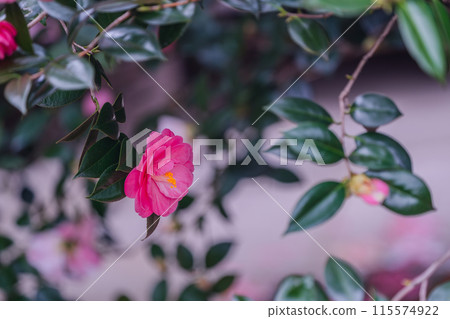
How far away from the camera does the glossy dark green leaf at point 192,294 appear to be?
938mm

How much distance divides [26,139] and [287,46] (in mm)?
683

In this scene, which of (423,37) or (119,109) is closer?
(423,37)

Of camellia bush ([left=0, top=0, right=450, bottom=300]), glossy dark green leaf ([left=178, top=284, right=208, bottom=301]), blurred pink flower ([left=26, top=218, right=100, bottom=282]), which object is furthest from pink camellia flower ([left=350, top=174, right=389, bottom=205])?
blurred pink flower ([left=26, top=218, right=100, bottom=282])

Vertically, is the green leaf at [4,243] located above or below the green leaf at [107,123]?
below

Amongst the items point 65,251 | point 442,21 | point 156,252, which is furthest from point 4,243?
point 442,21

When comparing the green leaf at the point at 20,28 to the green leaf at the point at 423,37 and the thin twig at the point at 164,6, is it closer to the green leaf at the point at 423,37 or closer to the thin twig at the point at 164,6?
the thin twig at the point at 164,6

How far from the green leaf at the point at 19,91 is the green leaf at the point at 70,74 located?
2 centimetres

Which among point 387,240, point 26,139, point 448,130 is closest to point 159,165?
point 26,139

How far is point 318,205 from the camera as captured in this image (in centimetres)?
59

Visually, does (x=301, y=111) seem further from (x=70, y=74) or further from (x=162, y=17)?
(x=70, y=74)

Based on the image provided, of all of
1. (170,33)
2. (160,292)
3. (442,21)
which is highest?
(442,21)

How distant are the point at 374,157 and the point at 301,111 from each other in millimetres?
112

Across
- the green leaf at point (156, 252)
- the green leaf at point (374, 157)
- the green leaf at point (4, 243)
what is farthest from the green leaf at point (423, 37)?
the green leaf at point (4, 243)
